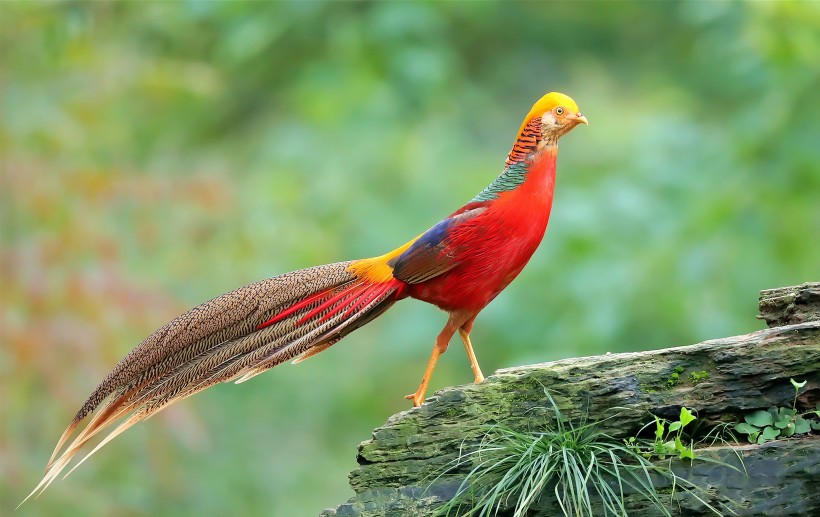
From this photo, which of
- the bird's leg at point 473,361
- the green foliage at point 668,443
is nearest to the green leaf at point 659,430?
the green foliage at point 668,443

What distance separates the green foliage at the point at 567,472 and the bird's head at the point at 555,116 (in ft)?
3.50

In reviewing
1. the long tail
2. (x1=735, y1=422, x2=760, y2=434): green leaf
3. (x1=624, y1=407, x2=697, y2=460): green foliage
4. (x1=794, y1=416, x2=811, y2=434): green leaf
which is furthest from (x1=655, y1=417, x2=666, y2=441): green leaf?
the long tail

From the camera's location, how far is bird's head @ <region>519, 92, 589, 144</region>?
421 cm

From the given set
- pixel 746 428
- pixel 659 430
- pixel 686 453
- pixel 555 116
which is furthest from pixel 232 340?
pixel 746 428

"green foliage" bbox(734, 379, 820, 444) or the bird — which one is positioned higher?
the bird

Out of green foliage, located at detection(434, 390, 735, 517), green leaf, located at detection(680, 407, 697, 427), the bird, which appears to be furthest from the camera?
the bird

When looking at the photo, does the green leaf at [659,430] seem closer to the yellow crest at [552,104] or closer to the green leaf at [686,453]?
the green leaf at [686,453]

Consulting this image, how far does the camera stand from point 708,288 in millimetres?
7551

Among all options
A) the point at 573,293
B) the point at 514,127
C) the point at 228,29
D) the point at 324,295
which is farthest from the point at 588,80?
the point at 324,295

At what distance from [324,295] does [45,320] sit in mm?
3306

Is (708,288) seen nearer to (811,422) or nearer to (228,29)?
(811,422)

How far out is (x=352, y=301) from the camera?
4270mm

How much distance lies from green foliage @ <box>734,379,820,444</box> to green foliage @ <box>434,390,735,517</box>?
0.23 meters

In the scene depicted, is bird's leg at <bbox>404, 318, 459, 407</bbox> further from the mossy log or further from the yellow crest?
the yellow crest
